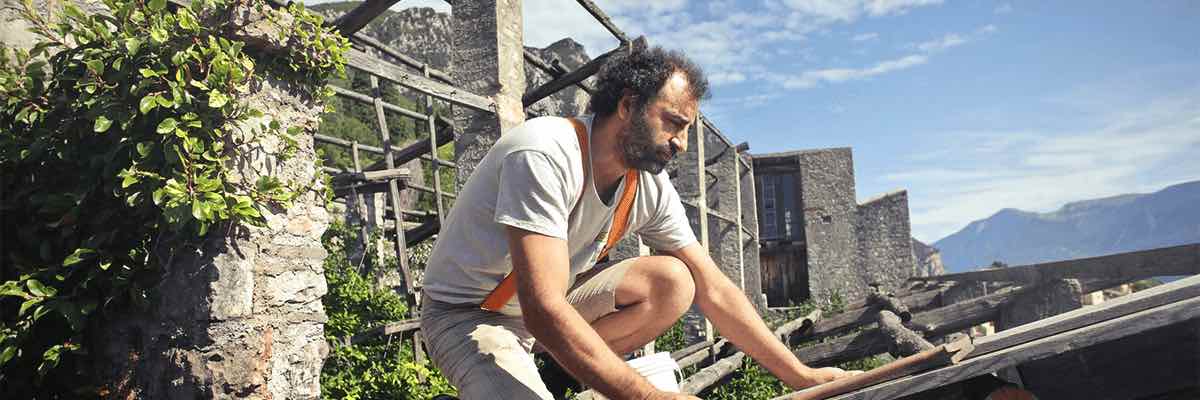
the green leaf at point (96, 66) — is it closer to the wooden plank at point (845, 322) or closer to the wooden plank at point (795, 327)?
the wooden plank at point (795, 327)

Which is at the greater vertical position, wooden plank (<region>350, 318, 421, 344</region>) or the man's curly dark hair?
the man's curly dark hair

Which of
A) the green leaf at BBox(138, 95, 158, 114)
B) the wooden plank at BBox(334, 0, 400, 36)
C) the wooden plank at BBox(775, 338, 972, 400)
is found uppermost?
the wooden plank at BBox(334, 0, 400, 36)

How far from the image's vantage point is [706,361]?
8188 mm

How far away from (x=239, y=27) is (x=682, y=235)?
77.9 inches

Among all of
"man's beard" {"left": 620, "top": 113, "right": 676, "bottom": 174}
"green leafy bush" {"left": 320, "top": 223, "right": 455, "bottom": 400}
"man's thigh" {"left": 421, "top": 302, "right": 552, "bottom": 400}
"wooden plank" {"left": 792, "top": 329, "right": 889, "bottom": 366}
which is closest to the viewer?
"man's thigh" {"left": 421, "top": 302, "right": 552, "bottom": 400}

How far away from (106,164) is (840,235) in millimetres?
16079

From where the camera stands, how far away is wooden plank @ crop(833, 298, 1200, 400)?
1537 millimetres

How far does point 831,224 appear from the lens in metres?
17.2

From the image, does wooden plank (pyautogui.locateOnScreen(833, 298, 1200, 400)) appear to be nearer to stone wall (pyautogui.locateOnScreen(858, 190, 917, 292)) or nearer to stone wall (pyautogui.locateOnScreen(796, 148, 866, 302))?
stone wall (pyautogui.locateOnScreen(796, 148, 866, 302))

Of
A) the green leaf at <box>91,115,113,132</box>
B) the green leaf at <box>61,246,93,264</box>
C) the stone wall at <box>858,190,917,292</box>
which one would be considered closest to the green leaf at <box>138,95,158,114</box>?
the green leaf at <box>91,115,113,132</box>

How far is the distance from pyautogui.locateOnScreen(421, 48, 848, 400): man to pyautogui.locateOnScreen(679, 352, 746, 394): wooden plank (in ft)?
9.16

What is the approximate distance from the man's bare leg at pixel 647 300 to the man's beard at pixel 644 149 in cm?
37

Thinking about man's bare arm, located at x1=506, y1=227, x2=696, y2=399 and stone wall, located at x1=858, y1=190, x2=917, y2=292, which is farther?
stone wall, located at x1=858, y1=190, x2=917, y2=292

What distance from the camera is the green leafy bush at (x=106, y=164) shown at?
2816 millimetres
